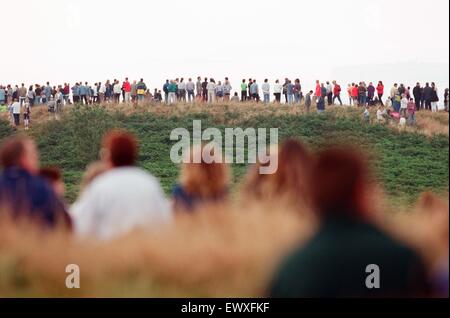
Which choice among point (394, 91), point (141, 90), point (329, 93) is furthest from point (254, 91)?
point (394, 91)

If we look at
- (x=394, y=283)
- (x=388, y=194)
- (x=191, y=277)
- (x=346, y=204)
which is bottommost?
(x=388, y=194)

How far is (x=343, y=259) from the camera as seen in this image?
5.15 metres

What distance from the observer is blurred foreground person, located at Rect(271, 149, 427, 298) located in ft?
16.7

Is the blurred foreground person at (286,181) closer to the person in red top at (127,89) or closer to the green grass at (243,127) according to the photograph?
the green grass at (243,127)

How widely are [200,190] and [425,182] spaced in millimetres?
34045

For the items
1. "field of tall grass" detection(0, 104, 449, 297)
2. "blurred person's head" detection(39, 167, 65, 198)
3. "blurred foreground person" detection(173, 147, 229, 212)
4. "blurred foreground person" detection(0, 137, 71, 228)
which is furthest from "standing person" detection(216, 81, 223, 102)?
"blurred foreground person" detection(0, 137, 71, 228)

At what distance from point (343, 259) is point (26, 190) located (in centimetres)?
406

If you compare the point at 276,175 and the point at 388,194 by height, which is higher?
the point at 276,175

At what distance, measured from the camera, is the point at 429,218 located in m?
8.53

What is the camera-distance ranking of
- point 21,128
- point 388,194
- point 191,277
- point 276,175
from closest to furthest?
point 191,277, point 276,175, point 388,194, point 21,128

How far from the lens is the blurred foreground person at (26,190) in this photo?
831cm

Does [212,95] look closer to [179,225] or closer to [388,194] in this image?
[388,194]

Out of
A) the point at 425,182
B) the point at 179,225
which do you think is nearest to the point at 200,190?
the point at 179,225

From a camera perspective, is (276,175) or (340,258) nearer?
(340,258)
